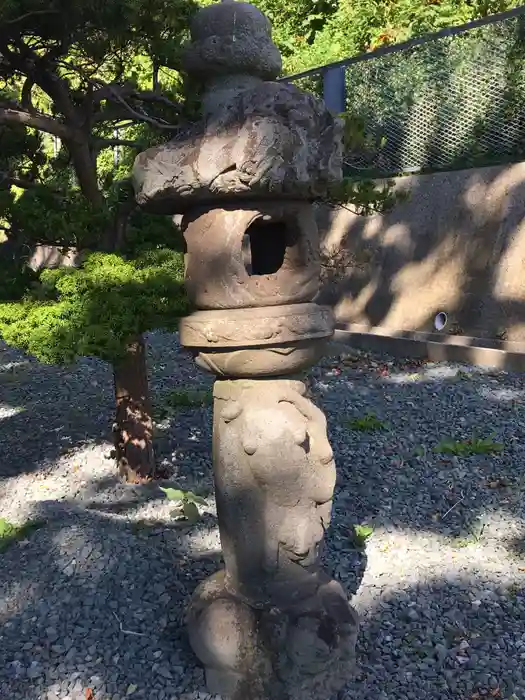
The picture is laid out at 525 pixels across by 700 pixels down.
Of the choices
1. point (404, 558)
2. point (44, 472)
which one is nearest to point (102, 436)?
point (44, 472)

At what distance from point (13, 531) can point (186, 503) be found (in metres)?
0.85

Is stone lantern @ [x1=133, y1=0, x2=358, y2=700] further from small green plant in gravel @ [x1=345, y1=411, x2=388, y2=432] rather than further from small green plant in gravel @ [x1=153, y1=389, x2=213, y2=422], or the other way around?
small green plant in gravel @ [x1=153, y1=389, x2=213, y2=422]

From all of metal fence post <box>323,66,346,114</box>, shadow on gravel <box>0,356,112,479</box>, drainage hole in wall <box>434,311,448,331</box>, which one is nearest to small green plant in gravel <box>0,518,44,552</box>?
shadow on gravel <box>0,356,112,479</box>

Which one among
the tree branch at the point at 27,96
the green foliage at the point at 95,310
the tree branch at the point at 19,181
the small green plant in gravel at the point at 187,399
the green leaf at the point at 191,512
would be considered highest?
the tree branch at the point at 27,96

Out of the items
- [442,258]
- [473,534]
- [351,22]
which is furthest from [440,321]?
[351,22]

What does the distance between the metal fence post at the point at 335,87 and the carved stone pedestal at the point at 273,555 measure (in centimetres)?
677

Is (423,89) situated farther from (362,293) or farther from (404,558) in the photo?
(404,558)

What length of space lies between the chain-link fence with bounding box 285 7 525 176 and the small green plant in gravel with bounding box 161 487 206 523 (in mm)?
4247

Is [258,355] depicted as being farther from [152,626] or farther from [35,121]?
[35,121]

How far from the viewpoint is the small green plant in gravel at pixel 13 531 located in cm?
319

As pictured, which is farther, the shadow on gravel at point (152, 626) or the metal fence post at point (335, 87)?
the metal fence post at point (335, 87)

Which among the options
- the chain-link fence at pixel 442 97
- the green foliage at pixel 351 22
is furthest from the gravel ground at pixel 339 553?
the green foliage at pixel 351 22

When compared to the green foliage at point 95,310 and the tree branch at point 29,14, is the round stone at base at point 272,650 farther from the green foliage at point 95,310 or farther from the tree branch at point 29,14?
the tree branch at point 29,14

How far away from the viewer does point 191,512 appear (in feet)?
11.4
